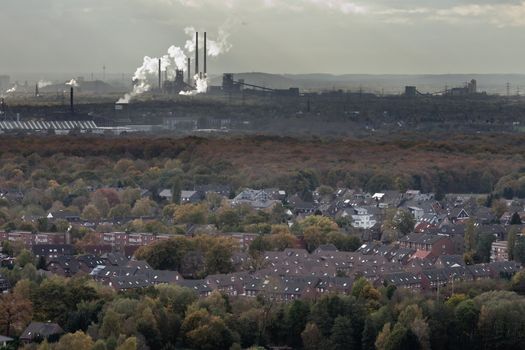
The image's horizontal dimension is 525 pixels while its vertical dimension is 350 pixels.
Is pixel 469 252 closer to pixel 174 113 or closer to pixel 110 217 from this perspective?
pixel 110 217

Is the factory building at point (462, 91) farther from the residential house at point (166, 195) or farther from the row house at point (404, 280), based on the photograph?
the row house at point (404, 280)

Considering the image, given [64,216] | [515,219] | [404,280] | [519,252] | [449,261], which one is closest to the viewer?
[404,280]

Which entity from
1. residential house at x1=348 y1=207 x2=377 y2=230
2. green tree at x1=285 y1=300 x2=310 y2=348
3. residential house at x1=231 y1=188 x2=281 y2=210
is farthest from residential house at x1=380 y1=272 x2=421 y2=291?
residential house at x1=231 y1=188 x2=281 y2=210

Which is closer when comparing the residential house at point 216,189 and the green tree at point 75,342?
the green tree at point 75,342

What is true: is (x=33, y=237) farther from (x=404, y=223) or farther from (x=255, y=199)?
(x=255, y=199)

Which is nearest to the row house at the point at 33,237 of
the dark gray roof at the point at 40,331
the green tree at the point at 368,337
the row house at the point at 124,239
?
the row house at the point at 124,239

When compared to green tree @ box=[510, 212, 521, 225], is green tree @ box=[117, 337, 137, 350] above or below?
above

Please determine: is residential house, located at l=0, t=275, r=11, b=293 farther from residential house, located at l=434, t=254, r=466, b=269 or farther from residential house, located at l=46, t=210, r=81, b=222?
residential house, located at l=46, t=210, r=81, b=222

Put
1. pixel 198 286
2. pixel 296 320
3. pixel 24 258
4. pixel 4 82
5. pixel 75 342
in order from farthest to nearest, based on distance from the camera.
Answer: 1. pixel 4 82
2. pixel 24 258
3. pixel 198 286
4. pixel 296 320
5. pixel 75 342

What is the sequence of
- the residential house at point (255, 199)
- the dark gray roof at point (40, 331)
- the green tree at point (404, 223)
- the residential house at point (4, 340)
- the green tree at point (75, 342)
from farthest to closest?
1. the residential house at point (255, 199)
2. the green tree at point (404, 223)
3. the dark gray roof at point (40, 331)
4. the residential house at point (4, 340)
5. the green tree at point (75, 342)

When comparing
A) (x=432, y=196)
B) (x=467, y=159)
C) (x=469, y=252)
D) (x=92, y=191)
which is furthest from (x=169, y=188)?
(x=469, y=252)

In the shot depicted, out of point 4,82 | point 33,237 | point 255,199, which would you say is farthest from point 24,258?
point 4,82
